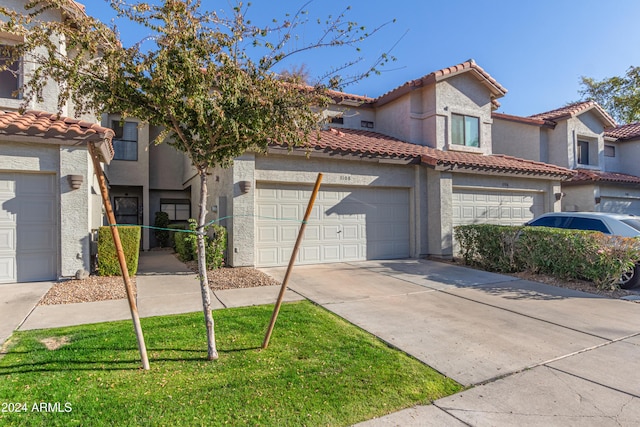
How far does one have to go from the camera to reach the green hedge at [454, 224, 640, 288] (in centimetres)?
777

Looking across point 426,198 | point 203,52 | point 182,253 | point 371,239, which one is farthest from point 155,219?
point 203,52

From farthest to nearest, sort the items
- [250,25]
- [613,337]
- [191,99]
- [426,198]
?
[426,198], [613,337], [250,25], [191,99]

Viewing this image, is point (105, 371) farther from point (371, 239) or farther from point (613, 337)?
point (371, 239)

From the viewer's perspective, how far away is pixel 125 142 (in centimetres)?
1569

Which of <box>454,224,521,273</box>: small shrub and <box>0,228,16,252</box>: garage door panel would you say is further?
<box>454,224,521,273</box>: small shrub

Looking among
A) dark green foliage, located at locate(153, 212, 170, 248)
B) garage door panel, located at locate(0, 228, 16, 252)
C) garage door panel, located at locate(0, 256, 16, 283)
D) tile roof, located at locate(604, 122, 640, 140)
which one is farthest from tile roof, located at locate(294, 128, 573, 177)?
tile roof, located at locate(604, 122, 640, 140)

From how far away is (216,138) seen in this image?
4137 millimetres

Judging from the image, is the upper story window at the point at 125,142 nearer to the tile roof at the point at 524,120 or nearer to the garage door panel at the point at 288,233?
the garage door panel at the point at 288,233

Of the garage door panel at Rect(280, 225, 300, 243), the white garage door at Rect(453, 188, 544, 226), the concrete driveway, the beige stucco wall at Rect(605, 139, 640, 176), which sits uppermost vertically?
the beige stucco wall at Rect(605, 139, 640, 176)

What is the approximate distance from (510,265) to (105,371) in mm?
9621

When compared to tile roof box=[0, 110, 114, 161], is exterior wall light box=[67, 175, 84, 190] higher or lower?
lower

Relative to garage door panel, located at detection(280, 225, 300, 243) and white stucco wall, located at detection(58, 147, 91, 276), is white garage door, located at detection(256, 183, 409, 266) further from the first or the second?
white stucco wall, located at detection(58, 147, 91, 276)

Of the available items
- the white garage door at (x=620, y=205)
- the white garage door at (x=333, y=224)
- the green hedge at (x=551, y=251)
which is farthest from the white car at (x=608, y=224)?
the white garage door at (x=620, y=205)

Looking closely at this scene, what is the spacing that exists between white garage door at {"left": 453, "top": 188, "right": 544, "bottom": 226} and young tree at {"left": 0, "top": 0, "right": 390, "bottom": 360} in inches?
384
